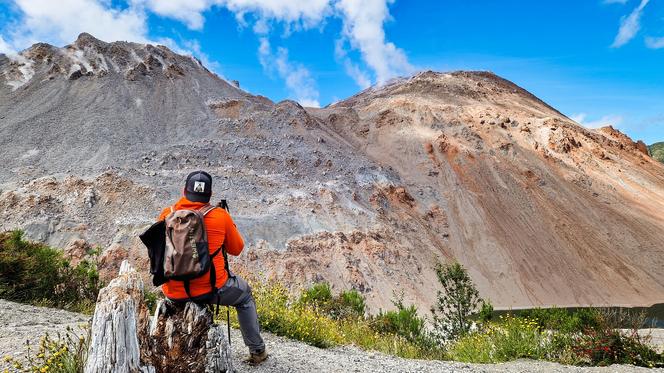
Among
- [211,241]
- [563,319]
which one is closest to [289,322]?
[211,241]

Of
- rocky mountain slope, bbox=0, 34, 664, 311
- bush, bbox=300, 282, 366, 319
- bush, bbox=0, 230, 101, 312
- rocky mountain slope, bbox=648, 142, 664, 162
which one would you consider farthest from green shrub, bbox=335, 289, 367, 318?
rocky mountain slope, bbox=648, 142, 664, 162

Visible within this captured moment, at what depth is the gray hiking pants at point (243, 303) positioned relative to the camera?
4.82m

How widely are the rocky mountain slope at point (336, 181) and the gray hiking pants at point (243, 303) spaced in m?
15.5

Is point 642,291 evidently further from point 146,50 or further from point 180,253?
point 146,50

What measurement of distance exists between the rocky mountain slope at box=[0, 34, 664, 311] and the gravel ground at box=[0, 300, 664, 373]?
1265cm

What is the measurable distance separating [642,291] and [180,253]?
1330 inches

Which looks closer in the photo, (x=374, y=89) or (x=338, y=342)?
(x=338, y=342)

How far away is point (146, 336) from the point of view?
13.9 feet

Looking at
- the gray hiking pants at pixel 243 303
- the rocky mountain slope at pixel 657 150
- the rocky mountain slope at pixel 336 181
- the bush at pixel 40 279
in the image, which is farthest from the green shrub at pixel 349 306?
the rocky mountain slope at pixel 657 150

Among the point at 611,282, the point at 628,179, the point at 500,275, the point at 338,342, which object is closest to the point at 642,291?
the point at 611,282

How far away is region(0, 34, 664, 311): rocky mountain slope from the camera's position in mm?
22922

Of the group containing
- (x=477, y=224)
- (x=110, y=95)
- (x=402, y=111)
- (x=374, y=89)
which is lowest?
(x=477, y=224)

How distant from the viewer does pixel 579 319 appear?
38.1ft

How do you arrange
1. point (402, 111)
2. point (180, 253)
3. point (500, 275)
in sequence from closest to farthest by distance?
1. point (180, 253)
2. point (500, 275)
3. point (402, 111)
